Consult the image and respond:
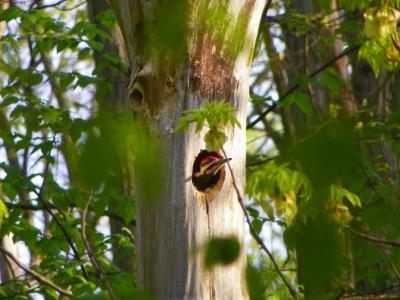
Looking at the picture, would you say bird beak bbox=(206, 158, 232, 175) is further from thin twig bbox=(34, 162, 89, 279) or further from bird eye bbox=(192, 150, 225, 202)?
thin twig bbox=(34, 162, 89, 279)

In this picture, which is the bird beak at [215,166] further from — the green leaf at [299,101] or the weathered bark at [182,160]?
the green leaf at [299,101]

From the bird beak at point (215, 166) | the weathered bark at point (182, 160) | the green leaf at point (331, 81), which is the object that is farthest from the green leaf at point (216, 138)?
the green leaf at point (331, 81)

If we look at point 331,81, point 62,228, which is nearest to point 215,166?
point 62,228

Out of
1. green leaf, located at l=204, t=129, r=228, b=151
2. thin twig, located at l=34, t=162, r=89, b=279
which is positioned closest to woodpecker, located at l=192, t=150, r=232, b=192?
green leaf, located at l=204, t=129, r=228, b=151

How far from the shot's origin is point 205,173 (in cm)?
300

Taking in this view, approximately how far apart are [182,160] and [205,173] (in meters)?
0.10

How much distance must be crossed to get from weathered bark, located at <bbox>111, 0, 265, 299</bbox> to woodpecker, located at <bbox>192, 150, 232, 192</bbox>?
1.3 inches

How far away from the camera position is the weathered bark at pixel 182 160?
9.61 feet

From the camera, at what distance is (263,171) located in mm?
3332

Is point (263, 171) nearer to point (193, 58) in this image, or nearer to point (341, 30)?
point (193, 58)

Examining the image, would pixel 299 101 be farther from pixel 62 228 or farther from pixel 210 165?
pixel 210 165

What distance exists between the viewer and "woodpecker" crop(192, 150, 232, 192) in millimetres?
3004

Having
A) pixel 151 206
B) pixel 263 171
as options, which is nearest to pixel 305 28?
pixel 263 171

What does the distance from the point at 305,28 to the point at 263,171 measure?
2.87 meters
